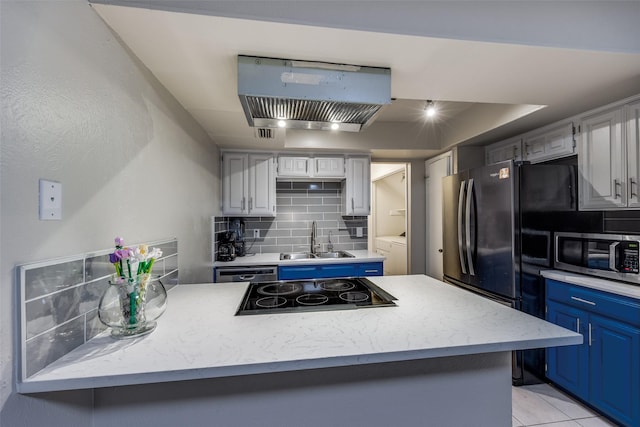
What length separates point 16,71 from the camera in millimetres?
721

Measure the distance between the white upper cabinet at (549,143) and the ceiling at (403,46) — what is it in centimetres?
35

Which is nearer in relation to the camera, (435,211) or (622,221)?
(622,221)

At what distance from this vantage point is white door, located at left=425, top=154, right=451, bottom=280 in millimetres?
3508

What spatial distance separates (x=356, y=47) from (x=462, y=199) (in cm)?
196

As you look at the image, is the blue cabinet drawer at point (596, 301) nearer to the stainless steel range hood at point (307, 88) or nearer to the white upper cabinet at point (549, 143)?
the white upper cabinet at point (549, 143)

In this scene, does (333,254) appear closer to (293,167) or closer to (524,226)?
(293,167)

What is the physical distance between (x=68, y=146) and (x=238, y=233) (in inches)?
98.9

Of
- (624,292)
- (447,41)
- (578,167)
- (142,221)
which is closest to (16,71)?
(142,221)

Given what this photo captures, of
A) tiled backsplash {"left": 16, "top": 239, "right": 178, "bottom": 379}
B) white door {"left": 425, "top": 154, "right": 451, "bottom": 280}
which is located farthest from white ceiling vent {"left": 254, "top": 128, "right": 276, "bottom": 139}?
white door {"left": 425, "top": 154, "right": 451, "bottom": 280}

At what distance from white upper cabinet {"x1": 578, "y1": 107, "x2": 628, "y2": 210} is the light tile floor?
142cm

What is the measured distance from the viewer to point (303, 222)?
12.0 ft

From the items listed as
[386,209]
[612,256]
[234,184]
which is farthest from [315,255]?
[386,209]

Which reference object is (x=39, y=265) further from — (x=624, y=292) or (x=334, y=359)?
(x=624, y=292)

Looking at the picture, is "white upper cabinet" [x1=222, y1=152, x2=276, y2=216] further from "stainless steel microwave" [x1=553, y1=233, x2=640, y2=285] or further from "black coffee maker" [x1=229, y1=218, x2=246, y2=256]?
"stainless steel microwave" [x1=553, y1=233, x2=640, y2=285]
